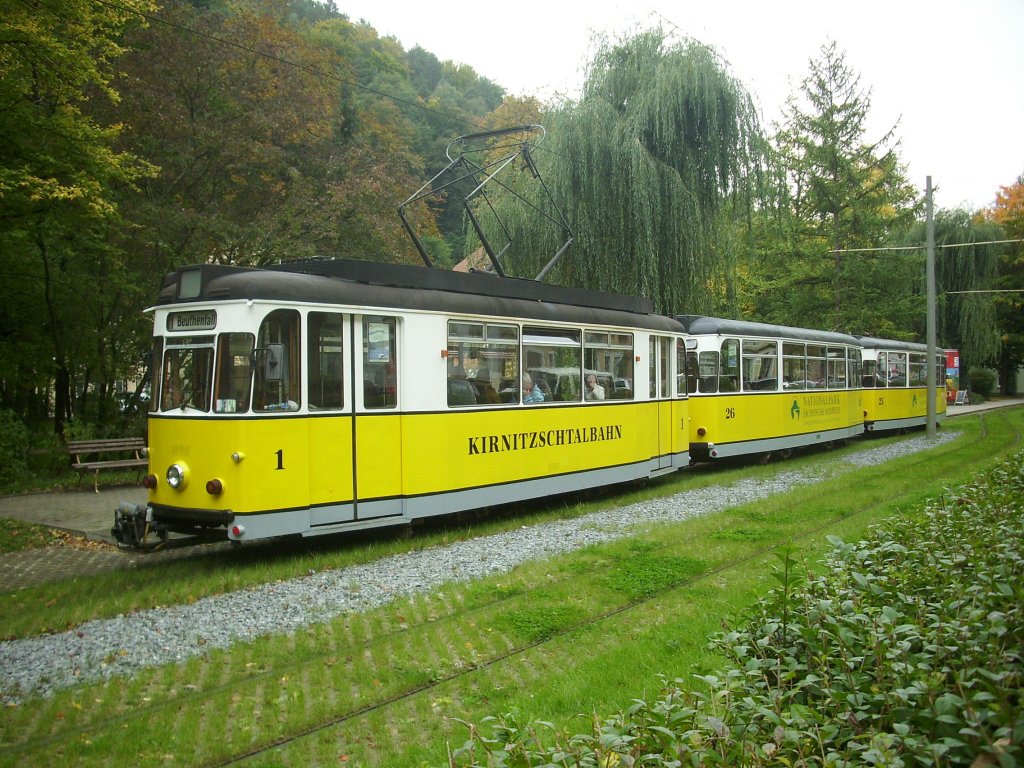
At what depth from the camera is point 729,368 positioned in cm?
1764

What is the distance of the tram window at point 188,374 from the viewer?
29.0 ft

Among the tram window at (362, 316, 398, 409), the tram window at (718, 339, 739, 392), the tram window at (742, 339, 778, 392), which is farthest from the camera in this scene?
the tram window at (742, 339, 778, 392)

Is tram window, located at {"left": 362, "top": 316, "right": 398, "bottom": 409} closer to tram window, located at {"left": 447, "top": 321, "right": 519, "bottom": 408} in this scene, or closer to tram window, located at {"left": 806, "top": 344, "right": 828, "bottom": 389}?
tram window, located at {"left": 447, "top": 321, "right": 519, "bottom": 408}

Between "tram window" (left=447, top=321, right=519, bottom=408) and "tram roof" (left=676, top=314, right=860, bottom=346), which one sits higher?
"tram roof" (left=676, top=314, right=860, bottom=346)

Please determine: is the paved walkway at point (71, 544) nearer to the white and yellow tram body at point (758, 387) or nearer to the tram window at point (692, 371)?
the tram window at point (692, 371)

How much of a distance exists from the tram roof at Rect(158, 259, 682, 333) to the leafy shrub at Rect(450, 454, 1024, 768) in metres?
6.66

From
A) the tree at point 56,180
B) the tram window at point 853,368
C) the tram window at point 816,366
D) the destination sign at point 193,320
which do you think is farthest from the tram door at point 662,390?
the tram window at point 853,368

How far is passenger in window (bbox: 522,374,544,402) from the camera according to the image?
11.8m

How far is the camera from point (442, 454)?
10508 millimetres

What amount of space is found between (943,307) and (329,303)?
44.6 metres

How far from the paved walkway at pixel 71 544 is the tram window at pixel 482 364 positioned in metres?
3.85

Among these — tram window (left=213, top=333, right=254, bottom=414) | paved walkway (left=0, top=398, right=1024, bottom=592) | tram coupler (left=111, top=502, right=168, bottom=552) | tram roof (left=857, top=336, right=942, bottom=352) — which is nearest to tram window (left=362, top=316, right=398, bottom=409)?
tram window (left=213, top=333, right=254, bottom=414)

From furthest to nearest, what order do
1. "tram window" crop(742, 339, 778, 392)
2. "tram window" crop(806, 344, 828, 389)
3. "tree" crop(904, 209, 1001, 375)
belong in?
1. "tree" crop(904, 209, 1001, 375)
2. "tram window" crop(806, 344, 828, 389)
3. "tram window" crop(742, 339, 778, 392)


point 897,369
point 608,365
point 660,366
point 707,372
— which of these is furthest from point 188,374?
point 897,369
